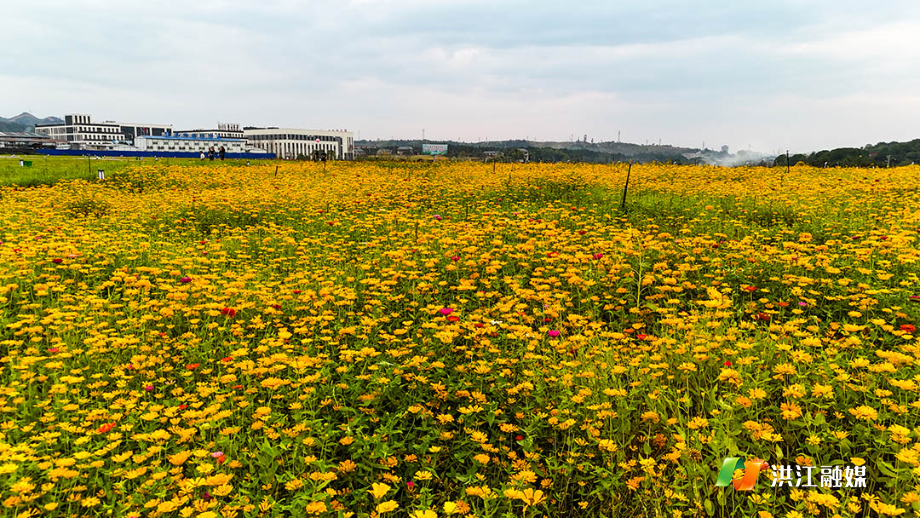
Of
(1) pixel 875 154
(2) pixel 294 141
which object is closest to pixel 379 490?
(1) pixel 875 154

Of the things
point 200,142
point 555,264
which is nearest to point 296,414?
point 555,264

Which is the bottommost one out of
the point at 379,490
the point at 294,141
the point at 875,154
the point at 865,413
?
the point at 379,490

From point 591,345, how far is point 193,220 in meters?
7.21

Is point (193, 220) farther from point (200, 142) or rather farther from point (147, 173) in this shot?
point (200, 142)

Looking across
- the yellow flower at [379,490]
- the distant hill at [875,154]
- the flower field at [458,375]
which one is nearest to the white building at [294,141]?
the distant hill at [875,154]

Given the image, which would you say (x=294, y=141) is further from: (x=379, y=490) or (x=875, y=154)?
(x=379, y=490)

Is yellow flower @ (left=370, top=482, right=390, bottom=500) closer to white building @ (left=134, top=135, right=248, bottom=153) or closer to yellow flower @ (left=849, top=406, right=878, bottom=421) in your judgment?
yellow flower @ (left=849, top=406, right=878, bottom=421)

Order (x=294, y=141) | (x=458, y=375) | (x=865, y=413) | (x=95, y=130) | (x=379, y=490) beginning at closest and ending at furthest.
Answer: (x=379, y=490) < (x=865, y=413) < (x=458, y=375) < (x=294, y=141) < (x=95, y=130)

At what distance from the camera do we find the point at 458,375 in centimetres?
330

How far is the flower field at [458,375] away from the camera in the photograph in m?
2.31

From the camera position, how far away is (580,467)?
97.4 inches

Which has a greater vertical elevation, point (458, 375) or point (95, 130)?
point (95, 130)

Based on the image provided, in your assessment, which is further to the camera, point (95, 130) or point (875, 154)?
point (95, 130)

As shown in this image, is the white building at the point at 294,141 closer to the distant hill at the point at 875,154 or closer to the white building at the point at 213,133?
the white building at the point at 213,133
